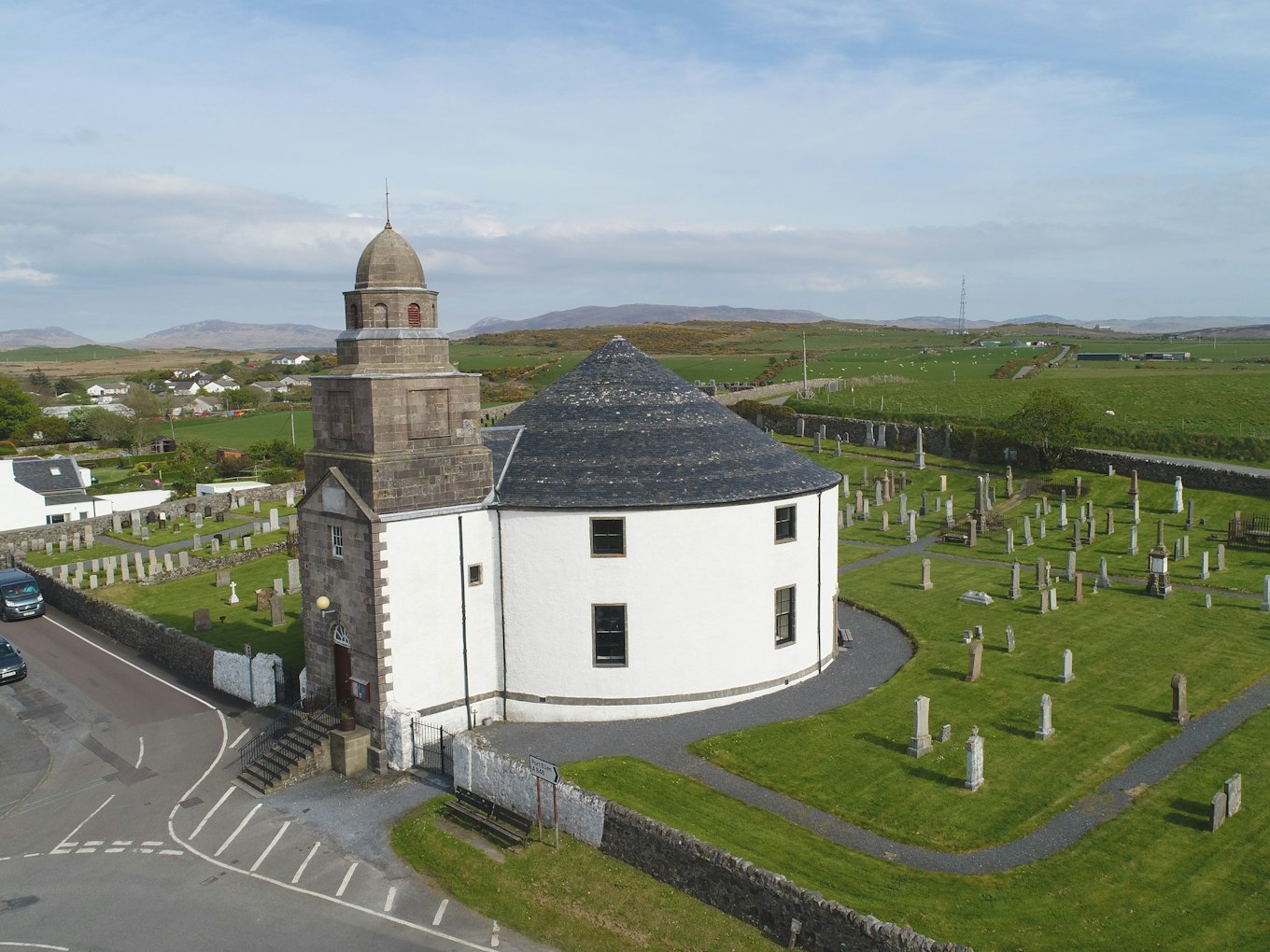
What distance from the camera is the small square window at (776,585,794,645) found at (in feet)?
92.5

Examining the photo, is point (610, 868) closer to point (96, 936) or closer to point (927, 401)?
point (96, 936)

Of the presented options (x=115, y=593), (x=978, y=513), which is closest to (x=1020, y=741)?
(x=978, y=513)

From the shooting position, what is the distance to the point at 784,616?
28.4 m

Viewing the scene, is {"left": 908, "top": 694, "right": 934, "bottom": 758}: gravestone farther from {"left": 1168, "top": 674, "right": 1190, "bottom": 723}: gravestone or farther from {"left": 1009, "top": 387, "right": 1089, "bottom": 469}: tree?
{"left": 1009, "top": 387, "right": 1089, "bottom": 469}: tree

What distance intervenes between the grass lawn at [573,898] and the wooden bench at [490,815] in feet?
1.42

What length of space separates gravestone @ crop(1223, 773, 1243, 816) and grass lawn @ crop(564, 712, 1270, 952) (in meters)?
0.24

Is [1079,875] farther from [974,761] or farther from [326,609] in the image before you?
[326,609]

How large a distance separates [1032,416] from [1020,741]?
40459 mm

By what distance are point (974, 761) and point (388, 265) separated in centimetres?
1900

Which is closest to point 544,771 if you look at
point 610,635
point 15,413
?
point 610,635

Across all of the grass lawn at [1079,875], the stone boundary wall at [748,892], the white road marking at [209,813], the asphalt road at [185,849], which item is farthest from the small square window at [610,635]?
the white road marking at [209,813]

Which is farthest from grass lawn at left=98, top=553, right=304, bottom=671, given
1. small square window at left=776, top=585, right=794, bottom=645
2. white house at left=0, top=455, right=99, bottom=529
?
white house at left=0, top=455, right=99, bottom=529

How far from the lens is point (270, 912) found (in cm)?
1814

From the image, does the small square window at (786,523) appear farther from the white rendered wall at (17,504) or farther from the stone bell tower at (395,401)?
the white rendered wall at (17,504)
